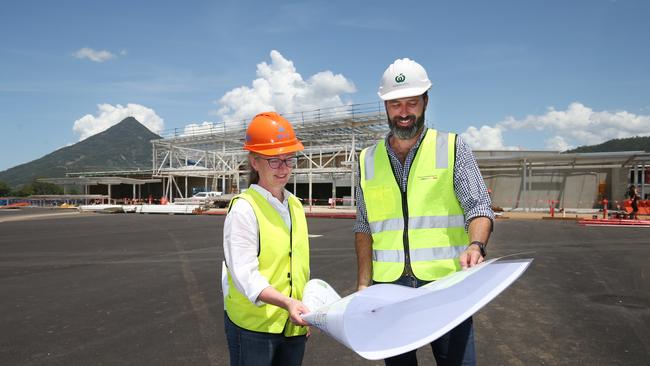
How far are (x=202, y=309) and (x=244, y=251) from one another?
4.14 m

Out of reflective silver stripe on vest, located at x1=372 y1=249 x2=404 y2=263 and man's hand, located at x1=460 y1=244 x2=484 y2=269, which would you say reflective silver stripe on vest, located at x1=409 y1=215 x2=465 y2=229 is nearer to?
reflective silver stripe on vest, located at x1=372 y1=249 x2=404 y2=263

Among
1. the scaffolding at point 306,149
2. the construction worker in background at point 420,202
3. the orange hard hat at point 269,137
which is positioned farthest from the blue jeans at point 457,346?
the scaffolding at point 306,149

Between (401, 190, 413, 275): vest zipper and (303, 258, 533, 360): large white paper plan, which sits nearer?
(303, 258, 533, 360): large white paper plan

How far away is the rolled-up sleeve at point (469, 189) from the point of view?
227 cm

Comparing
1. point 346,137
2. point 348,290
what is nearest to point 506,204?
point 346,137

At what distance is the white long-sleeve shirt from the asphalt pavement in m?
1.42

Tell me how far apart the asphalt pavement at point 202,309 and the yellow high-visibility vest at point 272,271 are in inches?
49.4

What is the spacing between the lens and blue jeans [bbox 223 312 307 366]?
2.12 meters

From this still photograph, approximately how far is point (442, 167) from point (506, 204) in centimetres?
3022

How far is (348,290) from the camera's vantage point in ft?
21.4

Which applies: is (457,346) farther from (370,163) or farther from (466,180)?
(370,163)

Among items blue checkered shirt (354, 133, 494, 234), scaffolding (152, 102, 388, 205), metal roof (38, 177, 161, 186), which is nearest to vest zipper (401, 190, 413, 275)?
blue checkered shirt (354, 133, 494, 234)

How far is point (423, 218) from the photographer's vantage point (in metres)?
2.37

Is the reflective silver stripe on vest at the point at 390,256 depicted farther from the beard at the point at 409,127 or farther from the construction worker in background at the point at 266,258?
the beard at the point at 409,127
